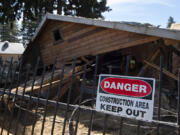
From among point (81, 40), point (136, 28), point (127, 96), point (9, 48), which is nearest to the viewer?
point (127, 96)

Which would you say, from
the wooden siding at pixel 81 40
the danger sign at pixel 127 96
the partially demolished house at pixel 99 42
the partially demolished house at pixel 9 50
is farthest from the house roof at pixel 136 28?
the partially demolished house at pixel 9 50

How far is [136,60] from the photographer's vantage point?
9469mm

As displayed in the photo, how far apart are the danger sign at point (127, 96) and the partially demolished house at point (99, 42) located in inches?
155

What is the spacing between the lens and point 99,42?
764 centimetres

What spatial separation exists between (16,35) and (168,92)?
240 feet

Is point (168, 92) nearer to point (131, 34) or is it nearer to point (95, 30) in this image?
point (131, 34)

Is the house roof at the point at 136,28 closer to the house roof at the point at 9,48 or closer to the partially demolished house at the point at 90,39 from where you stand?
the partially demolished house at the point at 90,39

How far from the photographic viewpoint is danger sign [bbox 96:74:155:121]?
194cm

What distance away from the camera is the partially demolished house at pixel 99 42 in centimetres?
608

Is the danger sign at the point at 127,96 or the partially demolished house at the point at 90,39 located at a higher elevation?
the partially demolished house at the point at 90,39

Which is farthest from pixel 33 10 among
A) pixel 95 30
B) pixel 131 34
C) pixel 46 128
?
pixel 46 128

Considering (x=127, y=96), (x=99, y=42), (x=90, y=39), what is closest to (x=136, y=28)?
(x=99, y=42)

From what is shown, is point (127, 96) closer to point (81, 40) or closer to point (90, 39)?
point (90, 39)

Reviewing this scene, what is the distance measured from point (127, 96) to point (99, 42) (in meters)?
5.78
